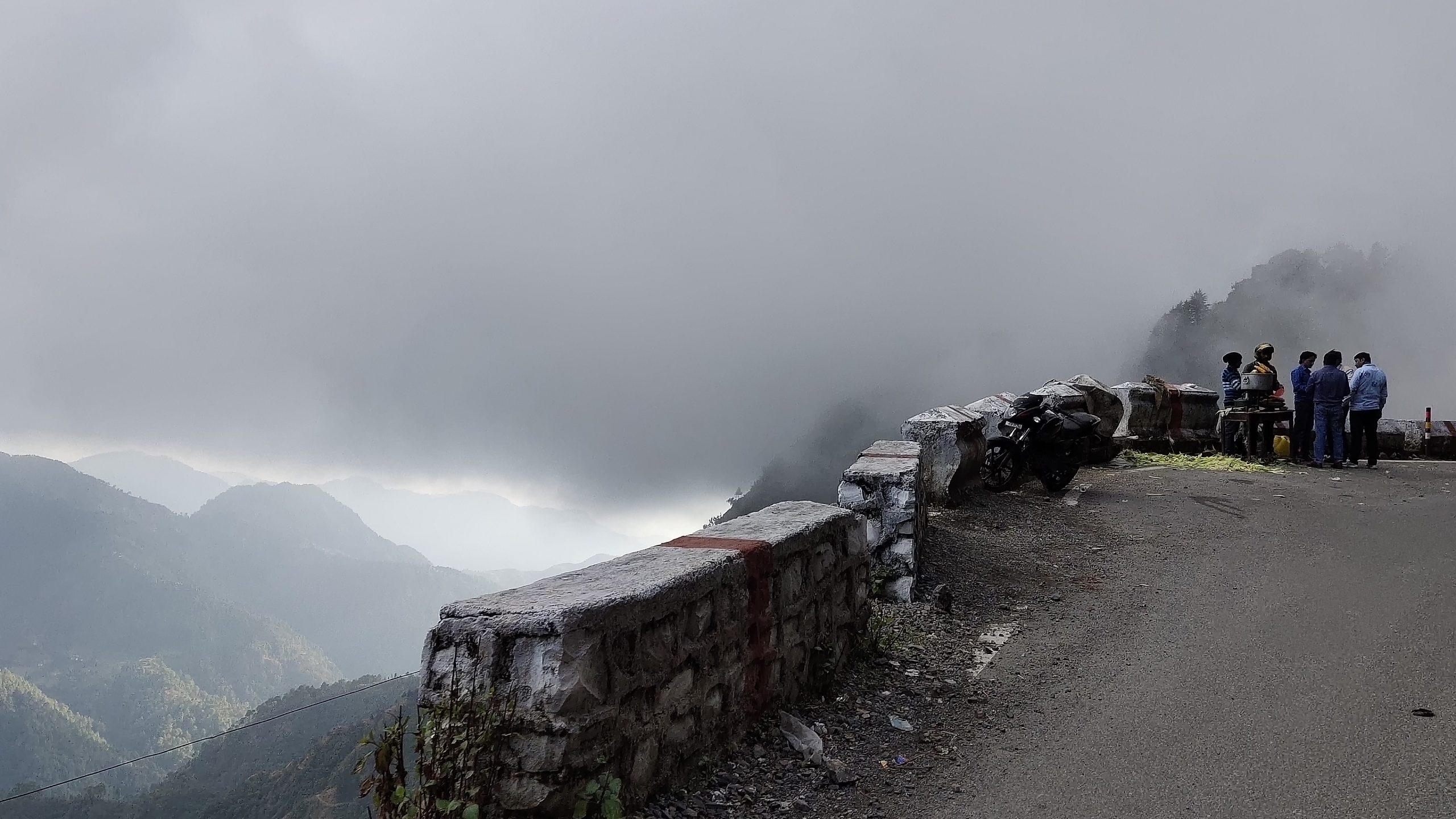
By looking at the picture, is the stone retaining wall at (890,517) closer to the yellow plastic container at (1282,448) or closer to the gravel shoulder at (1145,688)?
the gravel shoulder at (1145,688)

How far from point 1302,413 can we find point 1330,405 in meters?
0.52

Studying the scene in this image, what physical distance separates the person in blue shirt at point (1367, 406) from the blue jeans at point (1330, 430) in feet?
0.71

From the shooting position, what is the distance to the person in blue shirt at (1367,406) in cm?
1190

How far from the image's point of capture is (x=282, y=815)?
31969mm

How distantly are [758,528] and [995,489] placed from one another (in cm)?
617

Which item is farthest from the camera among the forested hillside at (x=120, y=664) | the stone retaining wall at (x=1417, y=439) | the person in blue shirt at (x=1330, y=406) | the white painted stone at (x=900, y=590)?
the forested hillside at (x=120, y=664)

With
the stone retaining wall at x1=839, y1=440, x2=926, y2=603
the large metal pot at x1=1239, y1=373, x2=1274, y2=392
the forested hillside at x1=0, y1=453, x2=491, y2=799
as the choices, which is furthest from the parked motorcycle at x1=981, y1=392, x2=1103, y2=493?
the forested hillside at x1=0, y1=453, x2=491, y2=799

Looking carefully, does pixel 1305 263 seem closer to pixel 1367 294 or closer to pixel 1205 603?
pixel 1367 294

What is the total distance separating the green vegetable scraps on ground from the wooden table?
0.70 ft

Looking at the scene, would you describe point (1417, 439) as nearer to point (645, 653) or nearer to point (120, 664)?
point (645, 653)

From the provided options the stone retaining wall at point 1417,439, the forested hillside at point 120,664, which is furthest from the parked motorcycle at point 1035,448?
the forested hillside at point 120,664

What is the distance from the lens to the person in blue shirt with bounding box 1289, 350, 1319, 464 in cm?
1238

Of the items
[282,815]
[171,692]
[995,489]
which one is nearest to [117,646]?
[171,692]

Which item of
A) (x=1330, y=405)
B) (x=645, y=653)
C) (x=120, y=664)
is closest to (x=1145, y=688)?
(x=645, y=653)
